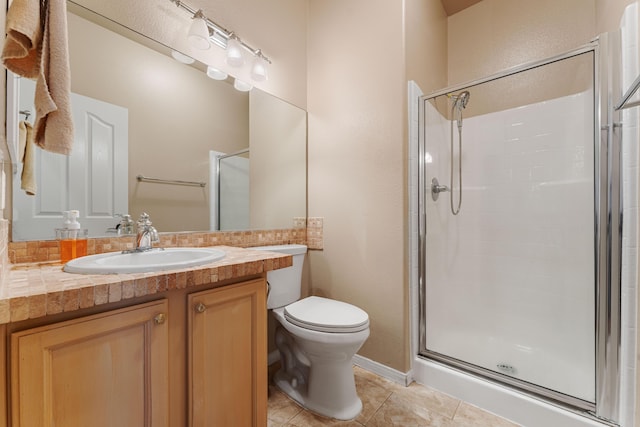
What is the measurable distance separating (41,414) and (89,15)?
1412 mm

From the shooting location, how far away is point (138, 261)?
105 centimetres

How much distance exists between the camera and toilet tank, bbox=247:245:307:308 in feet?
5.14

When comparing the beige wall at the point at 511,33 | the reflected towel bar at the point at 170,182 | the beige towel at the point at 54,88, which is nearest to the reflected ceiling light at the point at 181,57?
the reflected towel bar at the point at 170,182

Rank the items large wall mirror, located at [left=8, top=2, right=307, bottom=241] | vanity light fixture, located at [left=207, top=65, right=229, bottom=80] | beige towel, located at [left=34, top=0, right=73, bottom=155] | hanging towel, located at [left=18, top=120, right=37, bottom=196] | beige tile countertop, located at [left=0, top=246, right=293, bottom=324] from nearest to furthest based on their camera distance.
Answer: beige tile countertop, located at [left=0, top=246, right=293, bottom=324] → beige towel, located at [left=34, top=0, right=73, bottom=155] → hanging towel, located at [left=18, top=120, right=37, bottom=196] → large wall mirror, located at [left=8, top=2, right=307, bottom=241] → vanity light fixture, located at [left=207, top=65, right=229, bottom=80]

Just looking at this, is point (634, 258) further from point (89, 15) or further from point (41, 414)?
point (89, 15)

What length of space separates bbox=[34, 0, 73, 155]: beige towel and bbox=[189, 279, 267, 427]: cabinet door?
Answer: 0.53 m

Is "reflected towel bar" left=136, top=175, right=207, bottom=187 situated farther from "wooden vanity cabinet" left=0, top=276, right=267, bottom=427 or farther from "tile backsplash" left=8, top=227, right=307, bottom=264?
"wooden vanity cabinet" left=0, top=276, right=267, bottom=427

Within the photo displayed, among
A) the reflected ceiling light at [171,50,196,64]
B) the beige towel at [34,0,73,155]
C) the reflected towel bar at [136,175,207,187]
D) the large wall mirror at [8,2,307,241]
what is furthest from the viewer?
the reflected ceiling light at [171,50,196,64]

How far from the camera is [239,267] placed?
89cm

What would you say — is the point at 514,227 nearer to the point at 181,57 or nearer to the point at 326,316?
the point at 326,316

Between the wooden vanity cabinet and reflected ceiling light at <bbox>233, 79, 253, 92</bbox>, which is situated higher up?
reflected ceiling light at <bbox>233, 79, 253, 92</bbox>

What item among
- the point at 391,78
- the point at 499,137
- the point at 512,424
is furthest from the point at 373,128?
the point at 512,424

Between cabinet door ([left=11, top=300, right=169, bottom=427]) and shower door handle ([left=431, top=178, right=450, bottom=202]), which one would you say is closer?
cabinet door ([left=11, top=300, right=169, bottom=427])

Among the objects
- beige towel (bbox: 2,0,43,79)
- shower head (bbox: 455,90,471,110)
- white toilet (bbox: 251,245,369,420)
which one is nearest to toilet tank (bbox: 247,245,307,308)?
white toilet (bbox: 251,245,369,420)
